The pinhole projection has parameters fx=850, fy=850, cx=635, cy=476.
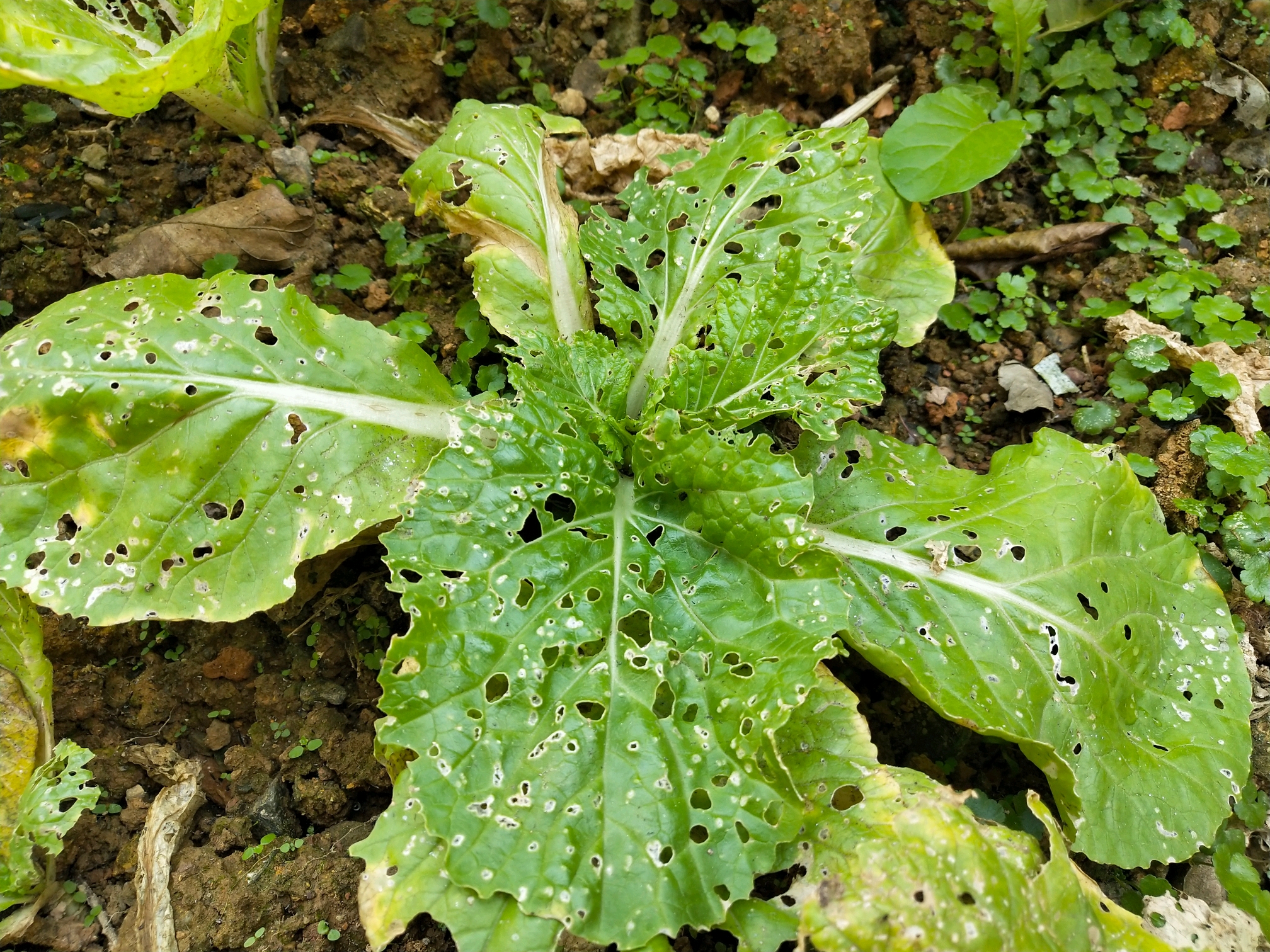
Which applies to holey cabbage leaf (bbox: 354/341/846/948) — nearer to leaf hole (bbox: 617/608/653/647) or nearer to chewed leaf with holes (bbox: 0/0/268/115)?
leaf hole (bbox: 617/608/653/647)

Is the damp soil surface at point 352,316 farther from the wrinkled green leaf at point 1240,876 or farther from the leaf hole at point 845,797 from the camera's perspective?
the leaf hole at point 845,797

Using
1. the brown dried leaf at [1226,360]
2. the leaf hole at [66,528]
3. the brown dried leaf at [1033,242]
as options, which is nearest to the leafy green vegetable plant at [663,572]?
the leaf hole at [66,528]

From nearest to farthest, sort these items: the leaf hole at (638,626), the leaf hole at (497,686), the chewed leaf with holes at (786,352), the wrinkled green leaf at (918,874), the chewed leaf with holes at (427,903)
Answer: the wrinkled green leaf at (918,874) → the chewed leaf with holes at (427,903) → the leaf hole at (497,686) → the leaf hole at (638,626) → the chewed leaf with holes at (786,352)

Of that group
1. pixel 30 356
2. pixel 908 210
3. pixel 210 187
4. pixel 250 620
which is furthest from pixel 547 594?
pixel 210 187

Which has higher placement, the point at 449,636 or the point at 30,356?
the point at 30,356

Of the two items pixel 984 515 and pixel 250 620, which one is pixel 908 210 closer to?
pixel 984 515

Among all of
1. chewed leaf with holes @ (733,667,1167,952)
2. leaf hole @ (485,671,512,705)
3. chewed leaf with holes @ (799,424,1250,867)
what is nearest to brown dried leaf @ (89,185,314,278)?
leaf hole @ (485,671,512,705)
